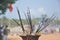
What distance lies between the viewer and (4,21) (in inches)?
162

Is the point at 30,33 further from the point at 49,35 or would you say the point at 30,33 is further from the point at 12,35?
the point at 49,35

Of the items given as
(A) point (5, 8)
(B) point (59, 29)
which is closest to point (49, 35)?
(B) point (59, 29)

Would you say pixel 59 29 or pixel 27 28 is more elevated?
pixel 27 28

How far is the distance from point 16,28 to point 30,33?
0.86 m

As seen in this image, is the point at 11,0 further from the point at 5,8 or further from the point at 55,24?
the point at 55,24

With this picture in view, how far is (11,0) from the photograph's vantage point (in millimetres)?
3352

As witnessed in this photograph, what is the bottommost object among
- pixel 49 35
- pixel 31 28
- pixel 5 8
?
pixel 49 35

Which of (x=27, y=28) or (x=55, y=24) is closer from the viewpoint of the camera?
(x=27, y=28)

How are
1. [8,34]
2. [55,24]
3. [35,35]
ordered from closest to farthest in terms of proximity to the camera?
1. [35,35]
2. [8,34]
3. [55,24]

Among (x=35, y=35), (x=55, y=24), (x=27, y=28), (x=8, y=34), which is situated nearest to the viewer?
(x=35, y=35)

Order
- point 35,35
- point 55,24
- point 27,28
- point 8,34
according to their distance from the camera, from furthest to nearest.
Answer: point 55,24, point 8,34, point 27,28, point 35,35

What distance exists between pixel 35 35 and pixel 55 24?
4.10ft

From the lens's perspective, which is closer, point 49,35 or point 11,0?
point 11,0

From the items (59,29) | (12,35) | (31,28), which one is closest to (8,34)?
(12,35)
